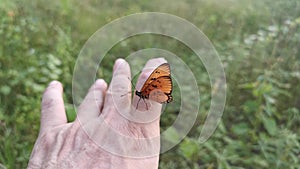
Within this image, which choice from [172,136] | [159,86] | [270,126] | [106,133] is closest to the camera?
[159,86]

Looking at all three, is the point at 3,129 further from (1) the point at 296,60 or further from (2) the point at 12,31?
(1) the point at 296,60

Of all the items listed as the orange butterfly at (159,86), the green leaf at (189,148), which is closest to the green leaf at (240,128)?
the green leaf at (189,148)

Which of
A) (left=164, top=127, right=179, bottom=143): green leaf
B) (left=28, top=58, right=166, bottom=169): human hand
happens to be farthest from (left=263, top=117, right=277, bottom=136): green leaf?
(left=28, top=58, right=166, bottom=169): human hand

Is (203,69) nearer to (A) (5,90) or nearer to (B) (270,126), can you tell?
(B) (270,126)

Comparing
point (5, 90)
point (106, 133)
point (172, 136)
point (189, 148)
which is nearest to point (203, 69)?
point (189, 148)

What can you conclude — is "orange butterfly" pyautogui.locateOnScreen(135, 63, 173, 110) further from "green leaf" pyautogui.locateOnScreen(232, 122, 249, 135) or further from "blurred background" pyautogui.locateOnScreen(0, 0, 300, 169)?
"green leaf" pyautogui.locateOnScreen(232, 122, 249, 135)

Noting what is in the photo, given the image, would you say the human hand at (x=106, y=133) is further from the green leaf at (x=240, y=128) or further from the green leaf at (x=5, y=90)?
the green leaf at (x=240, y=128)

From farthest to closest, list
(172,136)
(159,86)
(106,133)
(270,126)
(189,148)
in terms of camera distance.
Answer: (270,126)
(189,148)
(172,136)
(106,133)
(159,86)
